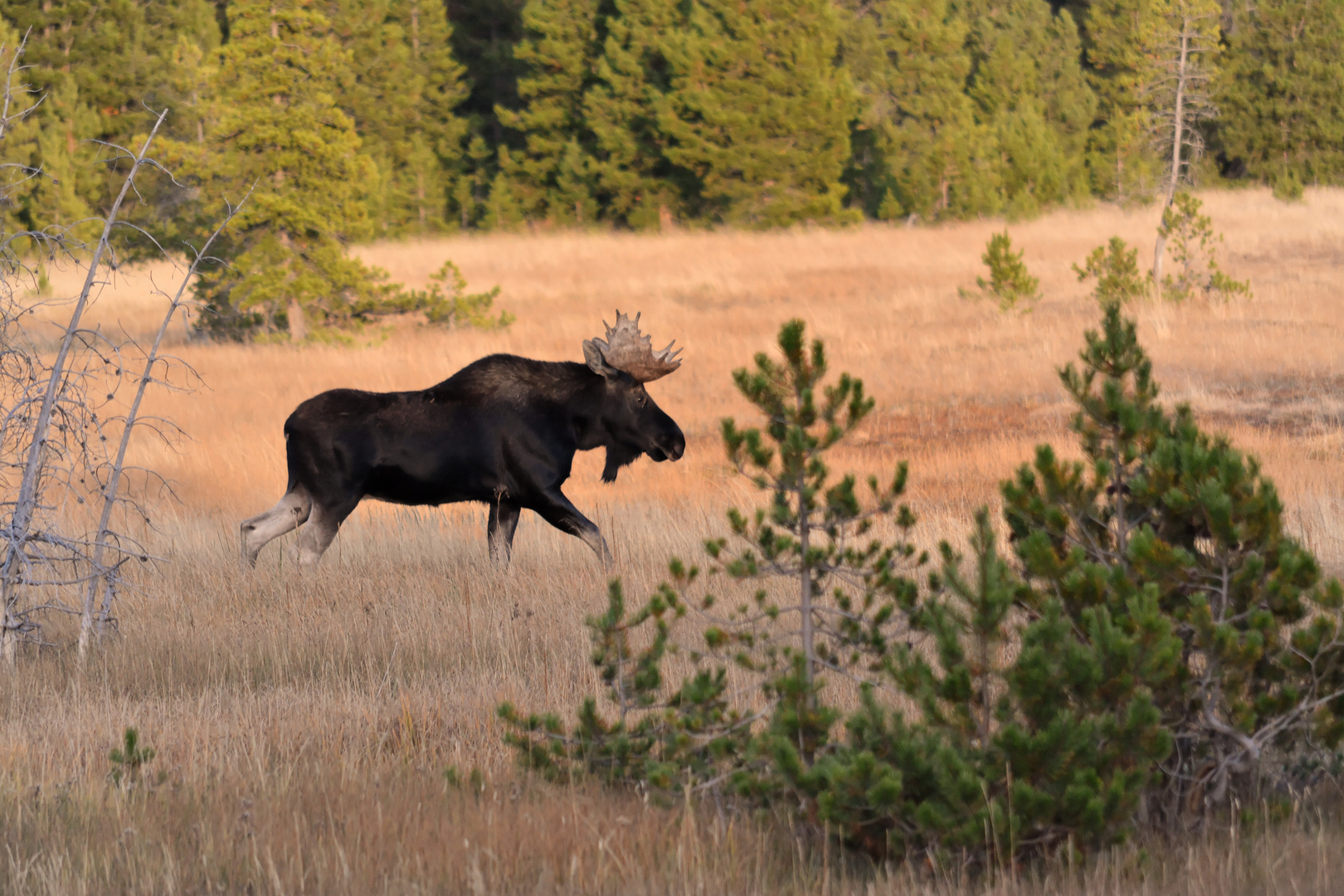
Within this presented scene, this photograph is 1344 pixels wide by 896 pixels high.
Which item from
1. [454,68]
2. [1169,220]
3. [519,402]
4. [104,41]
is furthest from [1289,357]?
[454,68]

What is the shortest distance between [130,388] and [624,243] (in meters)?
21.2

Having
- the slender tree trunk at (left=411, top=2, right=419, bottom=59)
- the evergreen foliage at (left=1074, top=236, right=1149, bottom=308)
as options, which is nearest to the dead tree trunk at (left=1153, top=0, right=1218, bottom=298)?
the evergreen foliage at (left=1074, top=236, right=1149, bottom=308)

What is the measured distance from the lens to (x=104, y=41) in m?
41.6

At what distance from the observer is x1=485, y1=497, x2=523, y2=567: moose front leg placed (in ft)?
28.4

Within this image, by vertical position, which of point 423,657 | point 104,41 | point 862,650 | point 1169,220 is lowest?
point 423,657

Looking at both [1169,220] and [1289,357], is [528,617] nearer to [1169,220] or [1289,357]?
[1289,357]

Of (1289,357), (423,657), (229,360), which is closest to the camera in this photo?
(423,657)

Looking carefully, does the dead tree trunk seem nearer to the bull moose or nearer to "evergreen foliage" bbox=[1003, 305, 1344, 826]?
the bull moose

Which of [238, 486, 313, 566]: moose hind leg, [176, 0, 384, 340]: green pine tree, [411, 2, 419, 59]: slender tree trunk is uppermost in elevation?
[411, 2, 419, 59]: slender tree trunk

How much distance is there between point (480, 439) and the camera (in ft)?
27.7

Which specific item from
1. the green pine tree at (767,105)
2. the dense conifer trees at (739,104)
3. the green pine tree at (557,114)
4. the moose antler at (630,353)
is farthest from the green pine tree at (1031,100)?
the moose antler at (630,353)

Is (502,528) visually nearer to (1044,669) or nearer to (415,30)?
(1044,669)

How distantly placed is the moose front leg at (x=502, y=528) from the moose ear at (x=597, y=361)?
97 centimetres

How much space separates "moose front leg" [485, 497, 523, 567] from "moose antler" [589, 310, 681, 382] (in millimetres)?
1082
